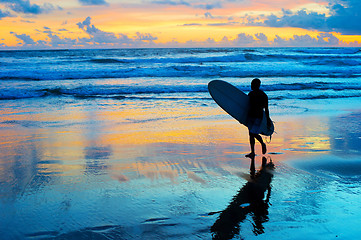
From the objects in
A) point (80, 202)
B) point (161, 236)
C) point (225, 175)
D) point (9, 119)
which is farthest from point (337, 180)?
point (9, 119)

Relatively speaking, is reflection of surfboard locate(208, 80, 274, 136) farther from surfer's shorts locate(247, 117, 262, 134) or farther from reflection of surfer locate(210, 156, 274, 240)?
reflection of surfer locate(210, 156, 274, 240)

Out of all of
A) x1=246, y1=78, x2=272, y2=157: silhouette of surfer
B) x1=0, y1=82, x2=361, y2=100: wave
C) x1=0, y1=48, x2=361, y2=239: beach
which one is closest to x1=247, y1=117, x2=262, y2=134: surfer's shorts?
x1=246, y1=78, x2=272, y2=157: silhouette of surfer

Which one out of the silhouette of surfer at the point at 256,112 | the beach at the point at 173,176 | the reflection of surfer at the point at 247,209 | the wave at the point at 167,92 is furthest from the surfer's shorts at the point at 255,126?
the wave at the point at 167,92

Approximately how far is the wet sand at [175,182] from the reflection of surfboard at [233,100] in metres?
0.47

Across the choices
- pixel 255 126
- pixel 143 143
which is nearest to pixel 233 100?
pixel 255 126

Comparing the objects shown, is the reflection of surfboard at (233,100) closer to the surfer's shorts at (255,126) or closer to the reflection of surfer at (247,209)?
the surfer's shorts at (255,126)

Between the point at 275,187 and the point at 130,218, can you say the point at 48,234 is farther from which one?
the point at 275,187

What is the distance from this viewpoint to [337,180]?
185 inches

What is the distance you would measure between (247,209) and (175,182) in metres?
1.13

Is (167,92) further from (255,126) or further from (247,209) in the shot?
(247,209)

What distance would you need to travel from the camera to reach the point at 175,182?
180 inches

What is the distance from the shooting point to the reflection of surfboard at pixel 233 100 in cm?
654

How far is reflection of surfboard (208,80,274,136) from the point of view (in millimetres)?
6539

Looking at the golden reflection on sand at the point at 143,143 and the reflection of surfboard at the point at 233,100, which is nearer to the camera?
the golden reflection on sand at the point at 143,143
